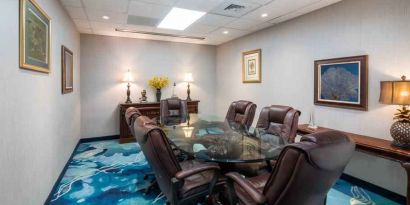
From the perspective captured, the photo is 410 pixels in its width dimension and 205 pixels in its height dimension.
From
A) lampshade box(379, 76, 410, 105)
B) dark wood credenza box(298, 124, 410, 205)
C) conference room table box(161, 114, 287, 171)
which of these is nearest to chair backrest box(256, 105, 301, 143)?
conference room table box(161, 114, 287, 171)

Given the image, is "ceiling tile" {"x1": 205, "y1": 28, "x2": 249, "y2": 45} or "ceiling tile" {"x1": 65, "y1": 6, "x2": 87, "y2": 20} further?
"ceiling tile" {"x1": 205, "y1": 28, "x2": 249, "y2": 45}

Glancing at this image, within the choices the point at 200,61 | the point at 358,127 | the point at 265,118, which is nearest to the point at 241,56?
the point at 200,61

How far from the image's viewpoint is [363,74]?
2787 mm

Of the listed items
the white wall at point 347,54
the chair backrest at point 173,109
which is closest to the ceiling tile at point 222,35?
the white wall at point 347,54

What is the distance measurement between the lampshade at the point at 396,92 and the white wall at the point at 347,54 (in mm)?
377

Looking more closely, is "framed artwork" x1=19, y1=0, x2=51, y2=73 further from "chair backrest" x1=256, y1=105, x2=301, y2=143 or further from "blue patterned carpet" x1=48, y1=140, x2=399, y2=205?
"chair backrest" x1=256, y1=105, x2=301, y2=143

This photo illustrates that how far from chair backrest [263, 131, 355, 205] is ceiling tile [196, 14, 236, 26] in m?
2.94

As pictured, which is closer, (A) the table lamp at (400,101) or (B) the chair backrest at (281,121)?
(A) the table lamp at (400,101)

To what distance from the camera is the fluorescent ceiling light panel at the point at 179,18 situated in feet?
11.3

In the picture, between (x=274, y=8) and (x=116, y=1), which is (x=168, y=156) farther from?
(x=274, y=8)

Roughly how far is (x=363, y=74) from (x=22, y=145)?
12.1 feet

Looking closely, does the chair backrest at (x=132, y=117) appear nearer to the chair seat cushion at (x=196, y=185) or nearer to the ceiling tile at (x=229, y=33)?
the chair seat cushion at (x=196, y=185)

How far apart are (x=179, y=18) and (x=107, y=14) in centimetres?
116

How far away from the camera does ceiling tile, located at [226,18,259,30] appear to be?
12.8 ft
